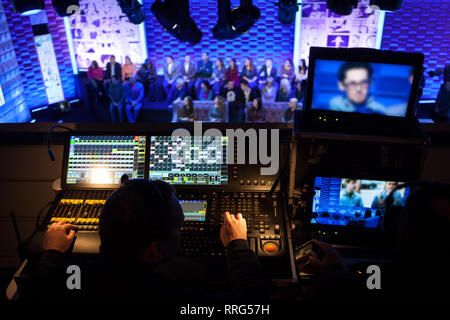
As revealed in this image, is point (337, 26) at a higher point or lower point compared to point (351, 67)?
lower

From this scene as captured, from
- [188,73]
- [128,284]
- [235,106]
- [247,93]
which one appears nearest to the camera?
[128,284]

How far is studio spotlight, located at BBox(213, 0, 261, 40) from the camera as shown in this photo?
4141mm

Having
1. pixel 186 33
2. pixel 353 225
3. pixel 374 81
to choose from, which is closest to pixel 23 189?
pixel 353 225

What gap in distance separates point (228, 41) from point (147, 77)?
98.9 inches

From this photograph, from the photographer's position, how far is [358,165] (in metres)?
1.76

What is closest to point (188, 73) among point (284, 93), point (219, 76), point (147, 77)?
point (219, 76)

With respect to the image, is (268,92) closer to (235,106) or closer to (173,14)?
(235,106)

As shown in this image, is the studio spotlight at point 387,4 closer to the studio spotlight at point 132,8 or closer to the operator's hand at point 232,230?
the studio spotlight at point 132,8

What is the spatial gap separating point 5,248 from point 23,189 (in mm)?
482

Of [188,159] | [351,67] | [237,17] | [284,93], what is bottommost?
[284,93]

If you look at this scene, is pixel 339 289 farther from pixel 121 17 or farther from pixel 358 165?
pixel 121 17

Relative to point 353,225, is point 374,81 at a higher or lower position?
higher

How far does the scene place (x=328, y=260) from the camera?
136 cm

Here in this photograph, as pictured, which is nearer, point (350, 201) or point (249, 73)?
point (350, 201)
